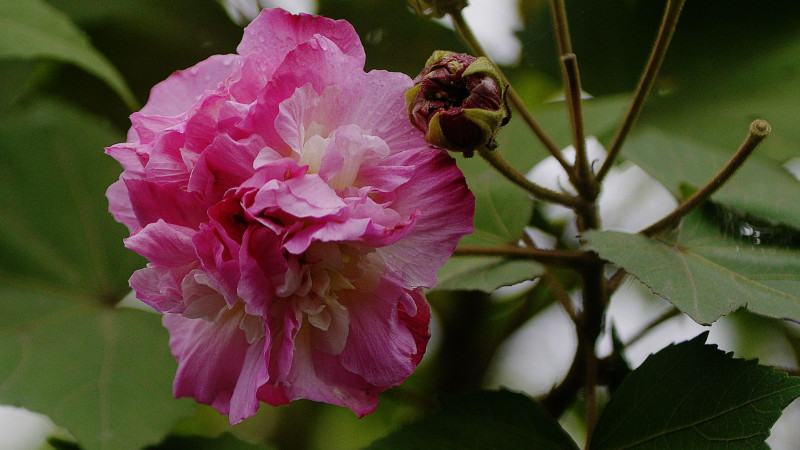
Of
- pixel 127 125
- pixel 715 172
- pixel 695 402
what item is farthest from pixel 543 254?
pixel 127 125

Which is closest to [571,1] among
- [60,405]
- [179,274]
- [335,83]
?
[335,83]

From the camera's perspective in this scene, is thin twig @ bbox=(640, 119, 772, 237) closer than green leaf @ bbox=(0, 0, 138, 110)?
Yes

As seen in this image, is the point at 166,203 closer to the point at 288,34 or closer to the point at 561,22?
the point at 288,34

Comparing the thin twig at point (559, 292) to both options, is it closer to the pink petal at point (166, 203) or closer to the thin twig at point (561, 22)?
the thin twig at point (561, 22)

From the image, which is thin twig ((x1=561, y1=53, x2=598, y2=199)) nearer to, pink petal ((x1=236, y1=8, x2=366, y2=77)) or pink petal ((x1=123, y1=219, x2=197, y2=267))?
pink petal ((x1=236, y1=8, x2=366, y2=77))

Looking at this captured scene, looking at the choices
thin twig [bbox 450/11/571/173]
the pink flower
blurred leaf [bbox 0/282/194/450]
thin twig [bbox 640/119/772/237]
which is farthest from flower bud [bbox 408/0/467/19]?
blurred leaf [bbox 0/282/194/450]

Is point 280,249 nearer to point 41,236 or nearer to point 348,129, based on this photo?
point 348,129
